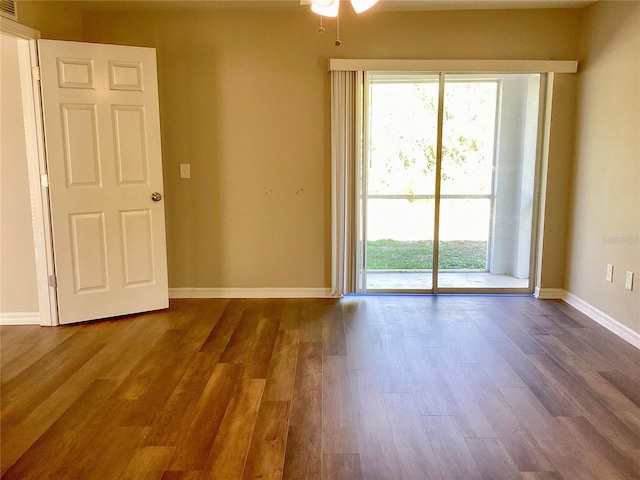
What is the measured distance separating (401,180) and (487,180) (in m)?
0.83

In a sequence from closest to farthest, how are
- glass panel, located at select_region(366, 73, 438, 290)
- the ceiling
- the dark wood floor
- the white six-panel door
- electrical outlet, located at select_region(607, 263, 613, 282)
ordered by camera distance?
1. the dark wood floor
2. the white six-panel door
3. electrical outlet, located at select_region(607, 263, 613, 282)
4. the ceiling
5. glass panel, located at select_region(366, 73, 438, 290)

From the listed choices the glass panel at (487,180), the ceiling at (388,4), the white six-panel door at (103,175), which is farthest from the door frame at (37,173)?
the glass panel at (487,180)

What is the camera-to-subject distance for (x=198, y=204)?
13.7 feet

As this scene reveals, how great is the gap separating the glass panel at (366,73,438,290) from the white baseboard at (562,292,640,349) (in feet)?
4.13

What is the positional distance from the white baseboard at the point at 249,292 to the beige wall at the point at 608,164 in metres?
2.28

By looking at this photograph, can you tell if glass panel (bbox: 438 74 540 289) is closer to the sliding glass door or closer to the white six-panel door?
the sliding glass door

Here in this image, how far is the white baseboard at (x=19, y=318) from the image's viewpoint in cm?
353

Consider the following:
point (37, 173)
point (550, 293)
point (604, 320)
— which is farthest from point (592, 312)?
point (37, 173)

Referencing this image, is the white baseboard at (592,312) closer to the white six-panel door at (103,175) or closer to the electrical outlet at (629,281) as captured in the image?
the electrical outlet at (629,281)

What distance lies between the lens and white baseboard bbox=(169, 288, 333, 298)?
14.0 ft

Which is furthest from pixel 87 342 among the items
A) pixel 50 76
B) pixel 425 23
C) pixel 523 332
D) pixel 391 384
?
pixel 425 23

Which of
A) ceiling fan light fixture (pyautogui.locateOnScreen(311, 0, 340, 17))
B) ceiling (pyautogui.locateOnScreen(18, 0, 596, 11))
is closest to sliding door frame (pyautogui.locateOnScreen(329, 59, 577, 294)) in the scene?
ceiling (pyautogui.locateOnScreen(18, 0, 596, 11))

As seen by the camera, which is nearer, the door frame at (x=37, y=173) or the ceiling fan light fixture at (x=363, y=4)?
the ceiling fan light fixture at (x=363, y=4)

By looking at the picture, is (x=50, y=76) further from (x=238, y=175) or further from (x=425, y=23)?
(x=425, y=23)
